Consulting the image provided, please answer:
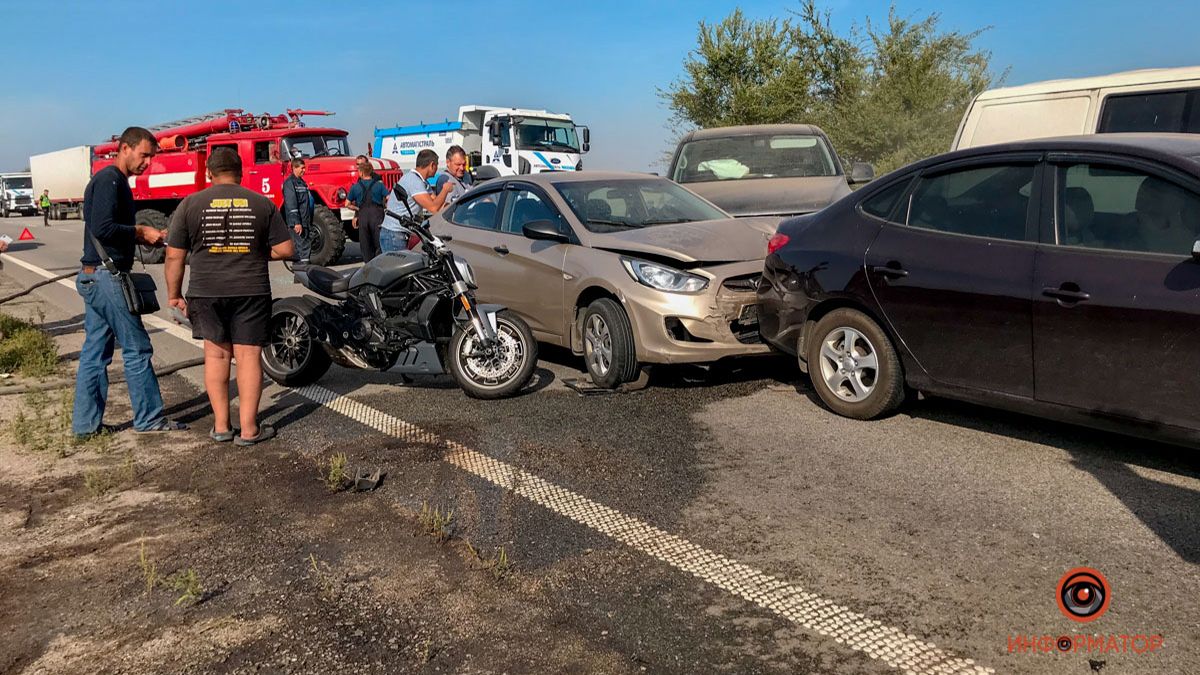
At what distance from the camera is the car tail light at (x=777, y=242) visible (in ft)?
20.8

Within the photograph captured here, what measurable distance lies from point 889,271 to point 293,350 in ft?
14.1

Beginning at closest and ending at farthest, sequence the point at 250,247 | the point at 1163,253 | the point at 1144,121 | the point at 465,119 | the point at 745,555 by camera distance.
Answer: the point at 745,555
the point at 1163,253
the point at 250,247
the point at 1144,121
the point at 465,119

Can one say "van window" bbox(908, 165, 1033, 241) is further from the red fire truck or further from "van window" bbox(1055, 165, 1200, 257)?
the red fire truck

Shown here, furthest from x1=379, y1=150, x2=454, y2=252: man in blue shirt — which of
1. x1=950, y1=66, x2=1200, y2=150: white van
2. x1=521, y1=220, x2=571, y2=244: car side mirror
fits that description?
x1=950, y1=66, x2=1200, y2=150: white van

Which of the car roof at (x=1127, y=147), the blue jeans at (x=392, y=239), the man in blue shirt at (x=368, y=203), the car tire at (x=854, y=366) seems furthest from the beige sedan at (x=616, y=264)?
the man in blue shirt at (x=368, y=203)

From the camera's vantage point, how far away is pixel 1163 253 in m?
4.46

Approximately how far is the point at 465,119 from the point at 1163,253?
2661 centimetres

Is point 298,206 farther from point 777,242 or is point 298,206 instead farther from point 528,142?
point 528,142

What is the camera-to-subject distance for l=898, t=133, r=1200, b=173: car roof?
4.61 m

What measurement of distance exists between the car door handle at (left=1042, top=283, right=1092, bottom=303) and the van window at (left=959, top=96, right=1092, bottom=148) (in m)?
3.97

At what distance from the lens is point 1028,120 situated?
A: 28.6 ft

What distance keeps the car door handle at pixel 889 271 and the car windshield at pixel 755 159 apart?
582cm

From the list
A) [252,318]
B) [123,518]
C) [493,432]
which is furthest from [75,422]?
[493,432]

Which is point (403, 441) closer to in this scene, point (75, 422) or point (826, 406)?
point (75, 422)
